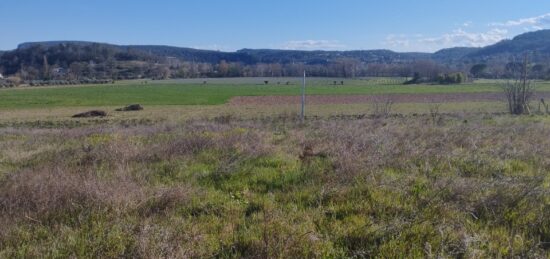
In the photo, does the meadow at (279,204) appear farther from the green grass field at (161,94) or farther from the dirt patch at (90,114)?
the green grass field at (161,94)

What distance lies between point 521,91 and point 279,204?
29.9 metres

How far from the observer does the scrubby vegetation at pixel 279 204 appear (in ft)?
11.5

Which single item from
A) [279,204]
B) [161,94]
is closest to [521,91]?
[279,204]

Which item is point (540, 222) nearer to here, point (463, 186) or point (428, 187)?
point (463, 186)

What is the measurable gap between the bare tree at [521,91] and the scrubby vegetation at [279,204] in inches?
986

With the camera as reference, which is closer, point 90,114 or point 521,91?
point 521,91

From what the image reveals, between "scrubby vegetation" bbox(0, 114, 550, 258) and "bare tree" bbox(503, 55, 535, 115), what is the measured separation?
25056mm

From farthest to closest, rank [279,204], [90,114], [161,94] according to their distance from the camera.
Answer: [161,94], [90,114], [279,204]

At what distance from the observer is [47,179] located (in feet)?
16.8

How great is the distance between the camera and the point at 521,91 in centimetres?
2864

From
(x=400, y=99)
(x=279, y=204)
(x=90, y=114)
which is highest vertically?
(x=279, y=204)

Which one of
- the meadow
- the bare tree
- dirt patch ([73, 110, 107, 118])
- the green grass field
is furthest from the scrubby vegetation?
the green grass field

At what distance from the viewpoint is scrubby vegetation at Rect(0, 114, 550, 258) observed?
3.51 m

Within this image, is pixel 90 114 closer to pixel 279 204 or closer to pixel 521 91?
pixel 521 91
